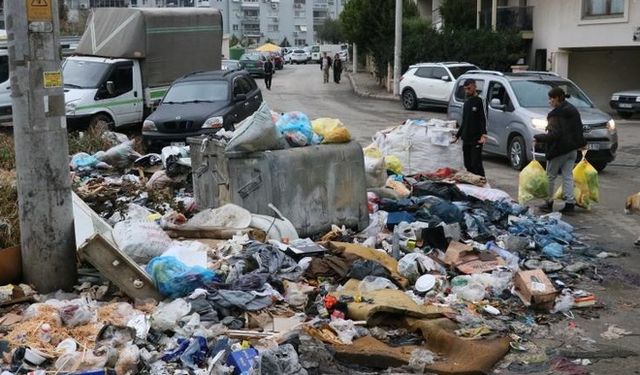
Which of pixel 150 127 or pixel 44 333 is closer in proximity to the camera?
pixel 44 333

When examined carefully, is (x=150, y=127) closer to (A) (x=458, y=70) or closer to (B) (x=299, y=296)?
(B) (x=299, y=296)

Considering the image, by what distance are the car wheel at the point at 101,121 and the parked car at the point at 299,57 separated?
2478 inches

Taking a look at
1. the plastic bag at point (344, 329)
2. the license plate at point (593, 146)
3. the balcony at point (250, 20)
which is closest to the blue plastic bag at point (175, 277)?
the plastic bag at point (344, 329)

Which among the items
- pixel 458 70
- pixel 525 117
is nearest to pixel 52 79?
pixel 525 117

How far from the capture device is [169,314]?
5832mm

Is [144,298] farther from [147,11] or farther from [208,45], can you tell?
[208,45]

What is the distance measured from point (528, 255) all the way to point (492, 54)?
25.2 meters

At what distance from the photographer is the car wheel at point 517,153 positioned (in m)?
14.7

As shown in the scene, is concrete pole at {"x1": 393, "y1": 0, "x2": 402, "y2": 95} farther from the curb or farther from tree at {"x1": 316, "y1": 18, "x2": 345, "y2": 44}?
tree at {"x1": 316, "y1": 18, "x2": 345, "y2": 44}

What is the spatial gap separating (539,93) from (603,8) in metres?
16.3

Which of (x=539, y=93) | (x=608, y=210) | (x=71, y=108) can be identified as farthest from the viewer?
(x=71, y=108)

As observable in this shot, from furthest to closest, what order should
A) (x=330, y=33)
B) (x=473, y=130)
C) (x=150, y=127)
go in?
(x=330, y=33)
(x=150, y=127)
(x=473, y=130)

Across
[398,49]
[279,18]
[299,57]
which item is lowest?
[299,57]

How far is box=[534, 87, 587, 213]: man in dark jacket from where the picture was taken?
10.6 meters
